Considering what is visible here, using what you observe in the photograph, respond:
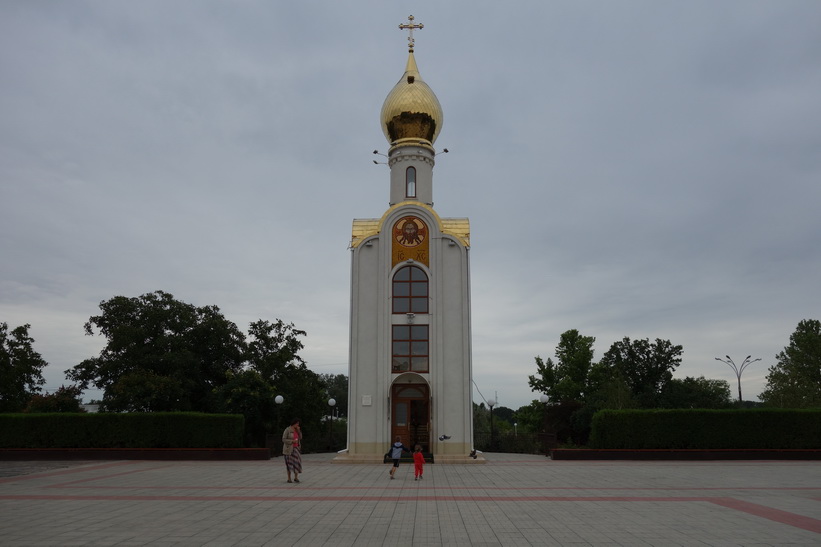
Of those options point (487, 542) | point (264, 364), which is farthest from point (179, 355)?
point (487, 542)

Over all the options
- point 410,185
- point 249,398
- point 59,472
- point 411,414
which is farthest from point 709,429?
point 59,472

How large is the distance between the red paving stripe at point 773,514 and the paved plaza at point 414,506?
3 centimetres

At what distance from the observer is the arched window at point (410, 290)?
22906 mm

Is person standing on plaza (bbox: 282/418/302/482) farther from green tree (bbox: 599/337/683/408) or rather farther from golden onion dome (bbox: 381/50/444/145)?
green tree (bbox: 599/337/683/408)

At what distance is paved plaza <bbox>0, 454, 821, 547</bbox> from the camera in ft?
28.1

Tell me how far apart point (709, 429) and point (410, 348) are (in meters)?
11.0

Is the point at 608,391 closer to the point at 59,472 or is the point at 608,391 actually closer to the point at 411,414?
the point at 411,414

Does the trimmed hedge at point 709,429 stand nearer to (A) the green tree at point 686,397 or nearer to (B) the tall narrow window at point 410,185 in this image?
(B) the tall narrow window at point 410,185

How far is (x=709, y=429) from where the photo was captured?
2116 cm

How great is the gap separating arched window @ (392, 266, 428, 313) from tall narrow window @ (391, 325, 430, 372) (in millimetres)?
736

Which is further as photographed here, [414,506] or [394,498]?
[394,498]

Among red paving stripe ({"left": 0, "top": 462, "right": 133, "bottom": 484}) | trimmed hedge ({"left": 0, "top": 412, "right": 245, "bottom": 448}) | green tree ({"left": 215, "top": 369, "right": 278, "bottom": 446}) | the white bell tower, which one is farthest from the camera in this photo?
green tree ({"left": 215, "top": 369, "right": 278, "bottom": 446})

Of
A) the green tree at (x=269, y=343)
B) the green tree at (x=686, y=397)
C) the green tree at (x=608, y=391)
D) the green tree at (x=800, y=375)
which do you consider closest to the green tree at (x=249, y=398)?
the green tree at (x=269, y=343)

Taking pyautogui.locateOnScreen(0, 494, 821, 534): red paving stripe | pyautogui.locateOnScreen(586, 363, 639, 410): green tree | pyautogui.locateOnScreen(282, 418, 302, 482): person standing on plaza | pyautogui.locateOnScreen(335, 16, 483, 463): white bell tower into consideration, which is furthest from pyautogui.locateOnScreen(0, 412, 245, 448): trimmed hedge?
pyautogui.locateOnScreen(586, 363, 639, 410): green tree
